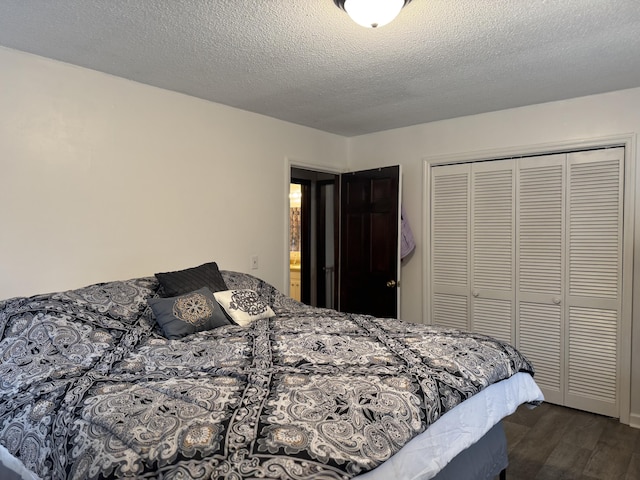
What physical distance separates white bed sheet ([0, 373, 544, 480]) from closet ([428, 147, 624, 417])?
1492 mm

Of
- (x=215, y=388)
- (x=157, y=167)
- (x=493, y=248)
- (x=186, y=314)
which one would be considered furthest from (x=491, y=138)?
(x=215, y=388)

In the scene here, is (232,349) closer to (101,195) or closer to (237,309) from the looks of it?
(237,309)

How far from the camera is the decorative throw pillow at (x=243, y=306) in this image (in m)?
2.65

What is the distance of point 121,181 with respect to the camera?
9.23ft

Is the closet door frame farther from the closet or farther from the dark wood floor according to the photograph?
the dark wood floor

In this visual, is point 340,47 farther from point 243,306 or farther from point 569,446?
point 569,446

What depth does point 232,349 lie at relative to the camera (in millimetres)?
2010

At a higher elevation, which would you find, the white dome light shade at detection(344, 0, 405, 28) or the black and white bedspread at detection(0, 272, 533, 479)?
the white dome light shade at detection(344, 0, 405, 28)

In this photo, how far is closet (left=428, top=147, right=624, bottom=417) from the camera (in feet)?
10.4

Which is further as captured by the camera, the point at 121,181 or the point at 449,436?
the point at 121,181

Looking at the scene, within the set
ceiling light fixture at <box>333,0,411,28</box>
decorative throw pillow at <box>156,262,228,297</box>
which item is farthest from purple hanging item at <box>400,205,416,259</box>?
ceiling light fixture at <box>333,0,411,28</box>

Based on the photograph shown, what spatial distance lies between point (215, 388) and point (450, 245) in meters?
2.91

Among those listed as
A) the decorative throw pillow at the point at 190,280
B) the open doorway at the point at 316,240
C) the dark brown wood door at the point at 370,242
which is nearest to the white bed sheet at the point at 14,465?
the decorative throw pillow at the point at 190,280

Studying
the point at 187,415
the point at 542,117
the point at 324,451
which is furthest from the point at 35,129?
the point at 542,117
